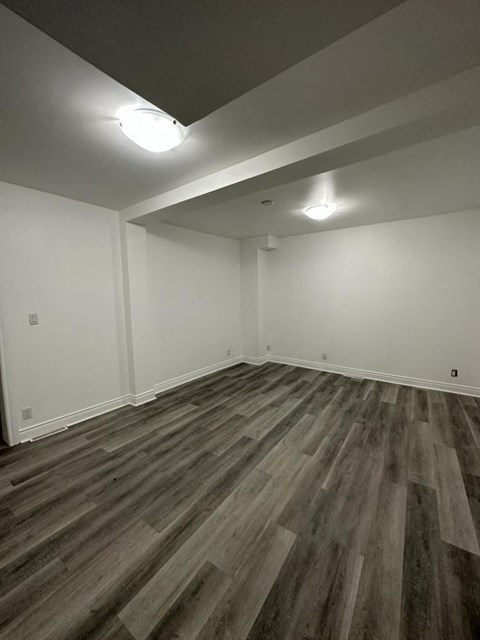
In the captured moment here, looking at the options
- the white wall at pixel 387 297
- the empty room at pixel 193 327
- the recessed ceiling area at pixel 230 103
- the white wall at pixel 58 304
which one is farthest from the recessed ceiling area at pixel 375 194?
the white wall at pixel 58 304

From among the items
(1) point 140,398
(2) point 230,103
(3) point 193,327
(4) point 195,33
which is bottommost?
(1) point 140,398

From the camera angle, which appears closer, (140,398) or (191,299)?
(140,398)

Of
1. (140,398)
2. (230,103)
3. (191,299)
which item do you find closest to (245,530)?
(140,398)

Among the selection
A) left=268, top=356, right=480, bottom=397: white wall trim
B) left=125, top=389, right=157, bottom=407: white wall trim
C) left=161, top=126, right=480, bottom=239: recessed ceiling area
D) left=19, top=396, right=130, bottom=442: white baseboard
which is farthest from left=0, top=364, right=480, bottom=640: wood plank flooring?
left=161, top=126, right=480, bottom=239: recessed ceiling area

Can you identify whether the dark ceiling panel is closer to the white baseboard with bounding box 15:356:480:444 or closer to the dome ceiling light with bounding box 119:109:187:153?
the dome ceiling light with bounding box 119:109:187:153

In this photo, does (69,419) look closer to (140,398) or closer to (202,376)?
(140,398)

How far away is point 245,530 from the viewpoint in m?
1.59

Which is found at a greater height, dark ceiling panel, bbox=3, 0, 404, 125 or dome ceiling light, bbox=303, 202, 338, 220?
dome ceiling light, bbox=303, 202, 338, 220

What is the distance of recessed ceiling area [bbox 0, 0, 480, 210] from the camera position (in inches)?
40.3

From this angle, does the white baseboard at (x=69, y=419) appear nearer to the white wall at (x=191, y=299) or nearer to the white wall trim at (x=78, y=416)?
the white wall trim at (x=78, y=416)

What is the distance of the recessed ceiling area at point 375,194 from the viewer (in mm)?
2018

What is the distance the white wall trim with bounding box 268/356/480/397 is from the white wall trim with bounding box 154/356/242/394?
834mm

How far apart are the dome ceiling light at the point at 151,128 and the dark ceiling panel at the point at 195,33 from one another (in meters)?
0.37

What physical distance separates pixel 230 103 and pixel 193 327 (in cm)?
338
